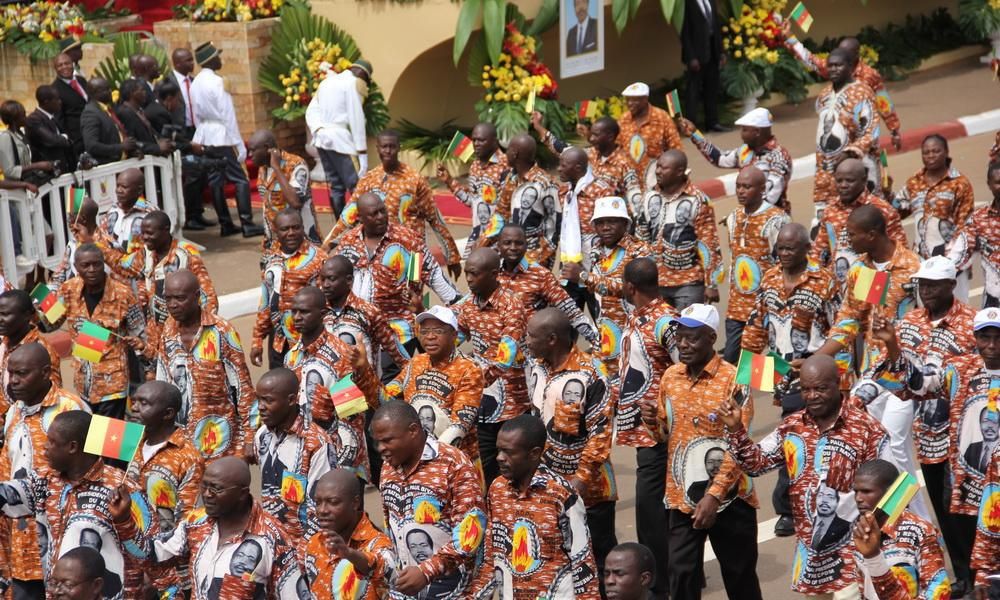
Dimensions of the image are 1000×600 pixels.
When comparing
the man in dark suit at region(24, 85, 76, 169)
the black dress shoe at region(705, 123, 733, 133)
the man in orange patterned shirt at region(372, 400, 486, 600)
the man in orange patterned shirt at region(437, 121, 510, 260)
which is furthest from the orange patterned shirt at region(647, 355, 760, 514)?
the black dress shoe at region(705, 123, 733, 133)

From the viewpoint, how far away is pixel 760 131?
485 inches

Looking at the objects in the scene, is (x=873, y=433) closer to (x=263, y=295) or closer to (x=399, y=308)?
(x=399, y=308)

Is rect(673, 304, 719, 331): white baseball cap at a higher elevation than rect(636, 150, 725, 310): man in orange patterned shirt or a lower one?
higher

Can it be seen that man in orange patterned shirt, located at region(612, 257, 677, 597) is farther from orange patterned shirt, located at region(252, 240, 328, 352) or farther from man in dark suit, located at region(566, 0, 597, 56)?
man in dark suit, located at region(566, 0, 597, 56)

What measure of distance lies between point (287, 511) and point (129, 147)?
26.9 ft

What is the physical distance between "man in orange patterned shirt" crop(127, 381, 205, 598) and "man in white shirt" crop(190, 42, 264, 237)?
910 centimetres

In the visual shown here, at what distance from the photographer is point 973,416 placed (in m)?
7.69

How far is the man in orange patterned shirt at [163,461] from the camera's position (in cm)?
787

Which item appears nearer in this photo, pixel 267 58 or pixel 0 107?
pixel 0 107

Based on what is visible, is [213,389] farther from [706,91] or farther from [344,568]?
[706,91]

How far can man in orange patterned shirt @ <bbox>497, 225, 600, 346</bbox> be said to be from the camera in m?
9.75

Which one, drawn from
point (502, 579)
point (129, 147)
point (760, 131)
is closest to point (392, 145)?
point (760, 131)

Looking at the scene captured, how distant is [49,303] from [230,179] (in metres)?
6.88

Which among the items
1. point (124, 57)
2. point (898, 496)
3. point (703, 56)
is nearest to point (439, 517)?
point (898, 496)
